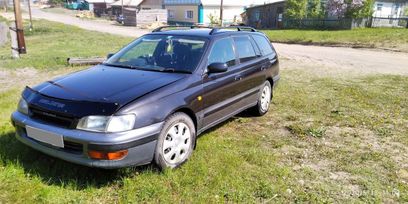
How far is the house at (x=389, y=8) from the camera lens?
35.7 meters

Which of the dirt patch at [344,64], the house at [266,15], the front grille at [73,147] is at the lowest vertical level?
the dirt patch at [344,64]

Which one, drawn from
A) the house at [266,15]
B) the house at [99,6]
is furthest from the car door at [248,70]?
the house at [99,6]

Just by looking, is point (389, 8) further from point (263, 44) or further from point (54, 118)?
point (54, 118)

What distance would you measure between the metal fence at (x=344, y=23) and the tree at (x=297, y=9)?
497 millimetres

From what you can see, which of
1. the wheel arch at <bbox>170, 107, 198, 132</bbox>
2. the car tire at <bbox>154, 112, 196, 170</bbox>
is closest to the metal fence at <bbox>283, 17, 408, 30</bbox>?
the wheel arch at <bbox>170, 107, 198, 132</bbox>

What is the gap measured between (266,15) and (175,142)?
123 feet

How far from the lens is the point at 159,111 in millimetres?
3721

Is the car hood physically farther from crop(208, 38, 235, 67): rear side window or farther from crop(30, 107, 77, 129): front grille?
crop(208, 38, 235, 67): rear side window

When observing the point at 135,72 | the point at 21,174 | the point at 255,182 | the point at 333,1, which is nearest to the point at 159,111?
the point at 135,72

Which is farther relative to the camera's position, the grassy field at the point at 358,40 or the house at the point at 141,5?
the house at the point at 141,5

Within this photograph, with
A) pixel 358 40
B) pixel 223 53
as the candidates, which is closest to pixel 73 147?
pixel 223 53

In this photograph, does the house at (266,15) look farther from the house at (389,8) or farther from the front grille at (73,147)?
the front grille at (73,147)

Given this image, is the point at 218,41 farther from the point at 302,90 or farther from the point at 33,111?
the point at 302,90

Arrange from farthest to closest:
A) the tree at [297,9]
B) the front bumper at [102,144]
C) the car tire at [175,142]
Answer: the tree at [297,9] → the car tire at [175,142] → the front bumper at [102,144]
